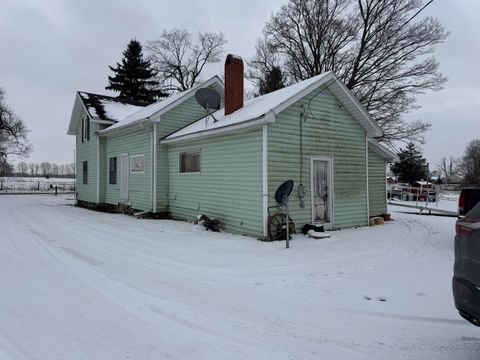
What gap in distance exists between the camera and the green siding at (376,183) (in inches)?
518

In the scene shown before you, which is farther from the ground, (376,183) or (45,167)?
(45,167)

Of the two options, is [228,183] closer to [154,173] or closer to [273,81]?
[154,173]

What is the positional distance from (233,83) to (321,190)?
470 centimetres

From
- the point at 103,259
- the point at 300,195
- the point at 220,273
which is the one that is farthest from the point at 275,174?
the point at 103,259

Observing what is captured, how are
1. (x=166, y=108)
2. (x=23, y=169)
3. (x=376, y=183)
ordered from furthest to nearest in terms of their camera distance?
(x=23, y=169)
(x=166, y=108)
(x=376, y=183)

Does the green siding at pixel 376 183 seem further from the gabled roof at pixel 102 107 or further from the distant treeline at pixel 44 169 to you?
the distant treeline at pixel 44 169

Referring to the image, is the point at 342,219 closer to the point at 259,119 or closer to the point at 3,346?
the point at 259,119

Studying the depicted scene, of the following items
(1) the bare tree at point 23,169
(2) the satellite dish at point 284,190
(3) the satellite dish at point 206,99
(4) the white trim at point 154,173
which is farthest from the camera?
(1) the bare tree at point 23,169

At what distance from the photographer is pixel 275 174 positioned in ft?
31.2

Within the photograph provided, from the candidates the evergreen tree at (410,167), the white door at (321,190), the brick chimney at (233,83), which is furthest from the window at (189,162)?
the evergreen tree at (410,167)

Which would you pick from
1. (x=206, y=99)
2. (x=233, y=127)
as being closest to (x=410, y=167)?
(x=206, y=99)

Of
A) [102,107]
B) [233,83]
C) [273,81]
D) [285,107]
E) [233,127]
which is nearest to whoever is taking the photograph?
[285,107]

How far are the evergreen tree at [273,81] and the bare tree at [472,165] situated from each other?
40785 mm

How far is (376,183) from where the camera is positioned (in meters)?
13.3
